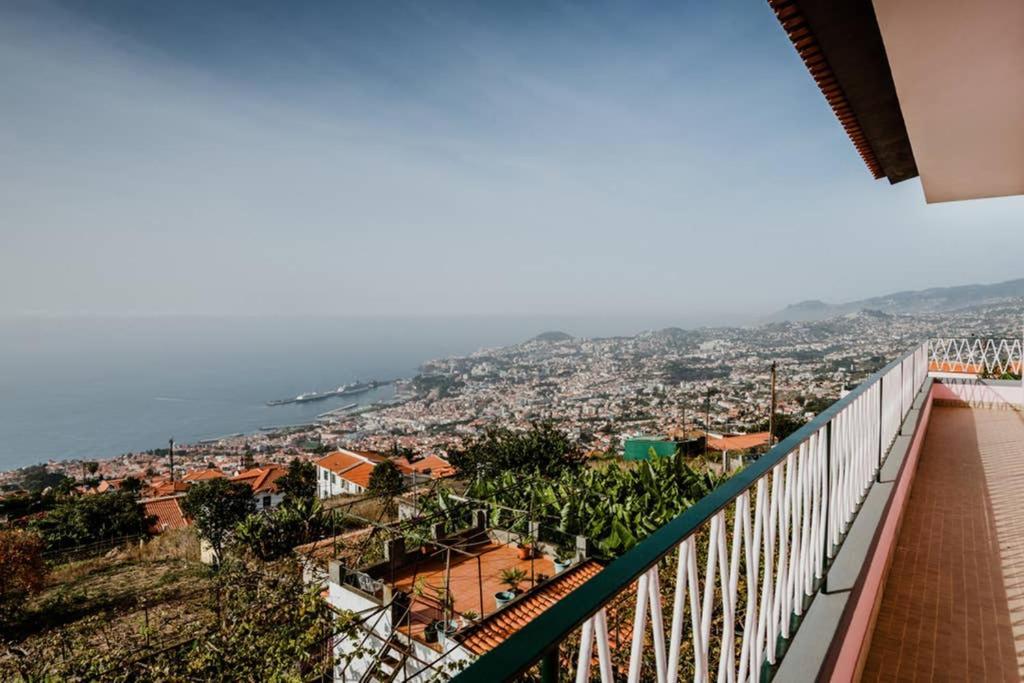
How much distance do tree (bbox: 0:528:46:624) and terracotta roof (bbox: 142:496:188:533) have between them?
9.51m

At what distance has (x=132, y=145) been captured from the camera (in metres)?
49.8

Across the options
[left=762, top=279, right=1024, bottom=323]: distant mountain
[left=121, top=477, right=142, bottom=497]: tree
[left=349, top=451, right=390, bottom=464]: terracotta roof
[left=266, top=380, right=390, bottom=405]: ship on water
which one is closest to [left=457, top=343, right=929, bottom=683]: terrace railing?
[left=349, top=451, right=390, bottom=464]: terracotta roof

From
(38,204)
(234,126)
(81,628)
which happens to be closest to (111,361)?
(38,204)

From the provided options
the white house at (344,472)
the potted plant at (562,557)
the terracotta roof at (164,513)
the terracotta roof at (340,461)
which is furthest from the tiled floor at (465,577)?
the terracotta roof at (340,461)

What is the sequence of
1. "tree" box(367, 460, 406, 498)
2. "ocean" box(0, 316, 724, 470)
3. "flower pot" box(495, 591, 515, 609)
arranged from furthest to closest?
"ocean" box(0, 316, 724, 470)
"tree" box(367, 460, 406, 498)
"flower pot" box(495, 591, 515, 609)

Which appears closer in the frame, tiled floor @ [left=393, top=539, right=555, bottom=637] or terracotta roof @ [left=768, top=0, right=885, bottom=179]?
terracotta roof @ [left=768, top=0, right=885, bottom=179]

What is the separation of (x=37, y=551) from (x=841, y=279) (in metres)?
99.3

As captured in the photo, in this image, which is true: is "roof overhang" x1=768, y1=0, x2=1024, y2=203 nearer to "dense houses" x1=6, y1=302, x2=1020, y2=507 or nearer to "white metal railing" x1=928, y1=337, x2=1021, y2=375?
"white metal railing" x1=928, y1=337, x2=1021, y2=375

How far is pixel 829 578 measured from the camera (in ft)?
7.54

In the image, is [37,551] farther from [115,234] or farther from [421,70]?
[115,234]

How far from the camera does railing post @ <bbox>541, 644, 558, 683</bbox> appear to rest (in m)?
0.68

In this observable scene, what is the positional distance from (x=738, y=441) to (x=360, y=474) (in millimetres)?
24613

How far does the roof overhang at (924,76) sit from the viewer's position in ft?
9.71

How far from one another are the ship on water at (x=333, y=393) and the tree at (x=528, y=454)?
294 ft
